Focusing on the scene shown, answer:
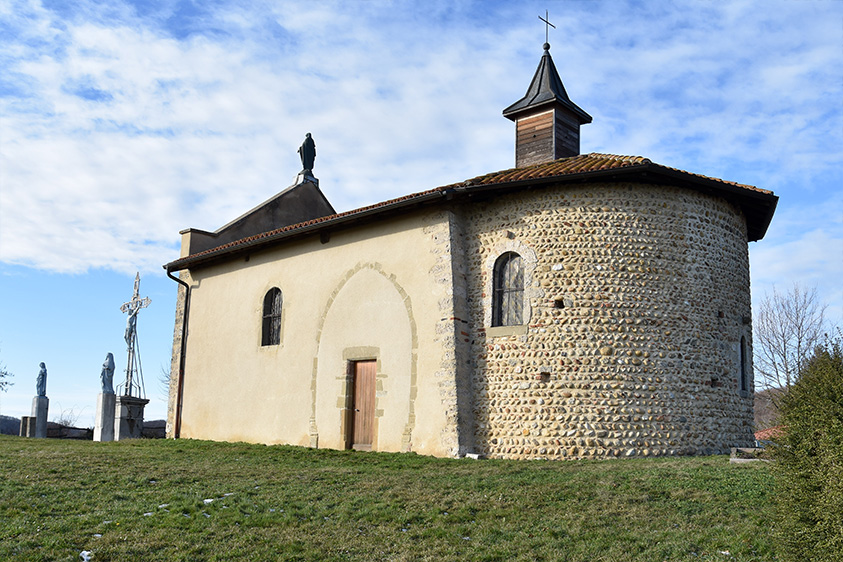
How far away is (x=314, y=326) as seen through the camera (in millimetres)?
16172

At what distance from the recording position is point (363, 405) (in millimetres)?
14992

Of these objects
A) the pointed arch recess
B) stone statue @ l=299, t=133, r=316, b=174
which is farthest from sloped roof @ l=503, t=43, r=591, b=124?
stone statue @ l=299, t=133, r=316, b=174

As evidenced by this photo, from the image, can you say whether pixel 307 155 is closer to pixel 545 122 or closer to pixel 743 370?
pixel 545 122

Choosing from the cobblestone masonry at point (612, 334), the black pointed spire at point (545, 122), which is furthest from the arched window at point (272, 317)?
the black pointed spire at point (545, 122)

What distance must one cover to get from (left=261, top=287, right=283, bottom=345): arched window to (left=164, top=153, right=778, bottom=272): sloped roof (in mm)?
2546

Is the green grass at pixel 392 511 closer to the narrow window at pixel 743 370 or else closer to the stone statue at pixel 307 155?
the narrow window at pixel 743 370

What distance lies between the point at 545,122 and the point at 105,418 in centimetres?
1503

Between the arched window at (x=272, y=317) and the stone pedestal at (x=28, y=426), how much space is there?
956cm

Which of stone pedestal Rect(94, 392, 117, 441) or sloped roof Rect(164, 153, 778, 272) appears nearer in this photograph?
sloped roof Rect(164, 153, 778, 272)

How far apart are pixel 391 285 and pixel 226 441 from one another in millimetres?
6393

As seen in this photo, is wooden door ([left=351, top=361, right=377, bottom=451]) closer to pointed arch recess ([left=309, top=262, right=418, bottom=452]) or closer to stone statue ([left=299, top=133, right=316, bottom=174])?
pointed arch recess ([left=309, top=262, right=418, bottom=452])

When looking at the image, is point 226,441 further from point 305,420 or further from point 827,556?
point 827,556

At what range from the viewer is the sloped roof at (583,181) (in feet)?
41.9

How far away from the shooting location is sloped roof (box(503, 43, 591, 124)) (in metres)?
16.7
